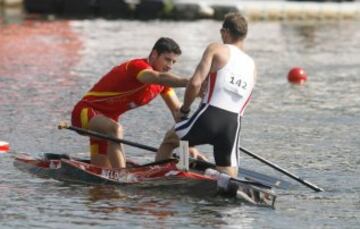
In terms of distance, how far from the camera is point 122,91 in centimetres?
1272

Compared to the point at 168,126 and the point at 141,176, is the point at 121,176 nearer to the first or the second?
the point at 141,176

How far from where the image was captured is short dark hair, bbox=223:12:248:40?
1170 centimetres

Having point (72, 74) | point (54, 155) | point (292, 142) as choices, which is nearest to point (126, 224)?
point (54, 155)

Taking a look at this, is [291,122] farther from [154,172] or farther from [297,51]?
[297,51]

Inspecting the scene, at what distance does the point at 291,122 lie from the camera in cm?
1959

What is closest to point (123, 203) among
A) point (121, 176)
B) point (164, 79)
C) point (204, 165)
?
point (121, 176)

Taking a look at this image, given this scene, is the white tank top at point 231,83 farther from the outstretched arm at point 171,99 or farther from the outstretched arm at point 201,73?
the outstretched arm at point 171,99

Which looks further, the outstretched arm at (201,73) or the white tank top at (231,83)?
the white tank top at (231,83)

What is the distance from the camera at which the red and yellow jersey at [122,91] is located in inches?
497

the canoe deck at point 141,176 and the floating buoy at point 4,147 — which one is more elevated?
the canoe deck at point 141,176

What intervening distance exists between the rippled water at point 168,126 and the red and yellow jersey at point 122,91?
2.96 feet

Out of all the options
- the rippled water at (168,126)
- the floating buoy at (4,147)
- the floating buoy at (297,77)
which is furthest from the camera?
the floating buoy at (297,77)

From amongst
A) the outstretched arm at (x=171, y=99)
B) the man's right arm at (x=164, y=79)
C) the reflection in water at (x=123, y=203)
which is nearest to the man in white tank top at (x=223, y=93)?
Answer: the man's right arm at (x=164, y=79)

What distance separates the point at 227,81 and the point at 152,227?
5.97ft
